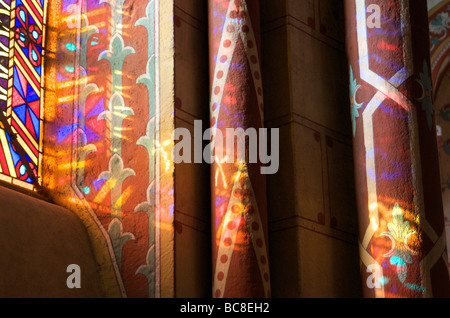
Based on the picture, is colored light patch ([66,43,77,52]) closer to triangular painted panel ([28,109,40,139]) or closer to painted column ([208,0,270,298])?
triangular painted panel ([28,109,40,139])

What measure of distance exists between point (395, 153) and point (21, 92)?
4.64 ft

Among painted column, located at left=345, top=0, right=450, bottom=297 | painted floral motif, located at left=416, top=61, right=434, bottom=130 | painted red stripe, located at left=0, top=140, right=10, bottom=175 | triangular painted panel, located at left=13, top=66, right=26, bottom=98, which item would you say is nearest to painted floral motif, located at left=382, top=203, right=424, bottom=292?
painted column, located at left=345, top=0, right=450, bottom=297

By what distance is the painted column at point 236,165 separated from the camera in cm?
289

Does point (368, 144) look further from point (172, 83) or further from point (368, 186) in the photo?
point (172, 83)

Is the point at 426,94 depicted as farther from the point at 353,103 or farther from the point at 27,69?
the point at 27,69

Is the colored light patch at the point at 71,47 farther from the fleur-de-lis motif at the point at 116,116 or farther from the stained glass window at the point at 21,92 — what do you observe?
the fleur-de-lis motif at the point at 116,116

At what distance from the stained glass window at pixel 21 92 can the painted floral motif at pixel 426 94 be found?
1.44m

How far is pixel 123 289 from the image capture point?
9.89ft

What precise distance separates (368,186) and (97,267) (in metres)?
1.00

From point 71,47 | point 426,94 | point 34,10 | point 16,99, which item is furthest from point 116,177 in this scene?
point 426,94

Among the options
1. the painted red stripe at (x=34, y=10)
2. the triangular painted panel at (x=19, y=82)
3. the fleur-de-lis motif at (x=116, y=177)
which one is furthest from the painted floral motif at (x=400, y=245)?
the painted red stripe at (x=34, y=10)

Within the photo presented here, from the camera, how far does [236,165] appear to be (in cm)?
298

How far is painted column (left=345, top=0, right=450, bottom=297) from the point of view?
2.99m
